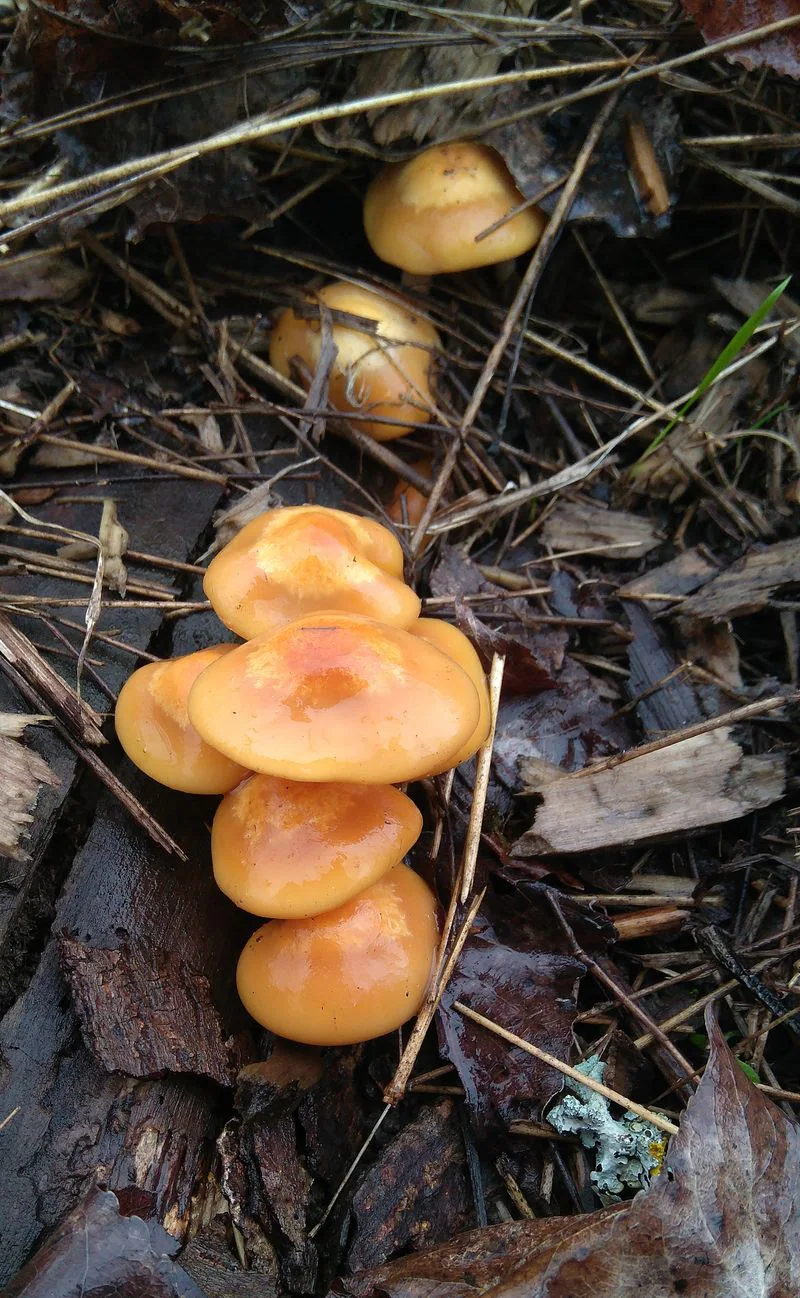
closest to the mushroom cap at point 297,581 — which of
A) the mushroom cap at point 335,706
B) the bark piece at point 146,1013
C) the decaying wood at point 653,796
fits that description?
the mushroom cap at point 335,706

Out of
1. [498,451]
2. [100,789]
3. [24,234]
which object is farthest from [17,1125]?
[498,451]

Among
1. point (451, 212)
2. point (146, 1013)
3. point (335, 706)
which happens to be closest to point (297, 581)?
point (335, 706)

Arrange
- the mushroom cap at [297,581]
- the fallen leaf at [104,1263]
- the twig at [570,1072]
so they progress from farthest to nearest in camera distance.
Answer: the mushroom cap at [297,581] → the twig at [570,1072] → the fallen leaf at [104,1263]

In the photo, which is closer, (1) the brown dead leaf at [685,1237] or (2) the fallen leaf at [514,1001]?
(1) the brown dead leaf at [685,1237]

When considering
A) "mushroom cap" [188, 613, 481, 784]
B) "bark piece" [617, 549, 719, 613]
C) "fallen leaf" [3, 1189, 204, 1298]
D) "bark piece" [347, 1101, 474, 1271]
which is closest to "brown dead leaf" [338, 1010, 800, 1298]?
"bark piece" [347, 1101, 474, 1271]

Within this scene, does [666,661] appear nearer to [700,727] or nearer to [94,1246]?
[700,727]

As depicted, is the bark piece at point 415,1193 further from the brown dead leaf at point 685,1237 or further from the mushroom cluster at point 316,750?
the mushroom cluster at point 316,750

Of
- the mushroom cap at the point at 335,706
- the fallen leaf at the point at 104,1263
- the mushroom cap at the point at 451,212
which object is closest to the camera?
the fallen leaf at the point at 104,1263

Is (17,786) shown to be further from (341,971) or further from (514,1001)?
(514,1001)
